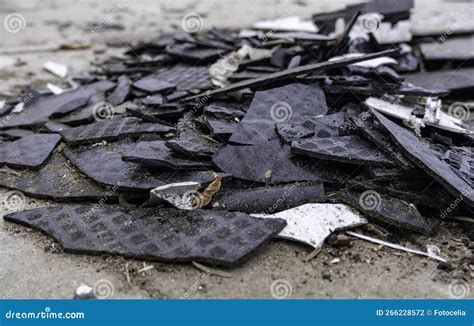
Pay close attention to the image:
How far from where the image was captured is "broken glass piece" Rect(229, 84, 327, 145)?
464cm

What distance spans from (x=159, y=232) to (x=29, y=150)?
2400 millimetres

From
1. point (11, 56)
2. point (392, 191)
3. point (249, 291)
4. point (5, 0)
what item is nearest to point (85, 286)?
point (249, 291)

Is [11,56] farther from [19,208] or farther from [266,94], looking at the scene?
[266,94]

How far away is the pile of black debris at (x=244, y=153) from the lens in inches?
150

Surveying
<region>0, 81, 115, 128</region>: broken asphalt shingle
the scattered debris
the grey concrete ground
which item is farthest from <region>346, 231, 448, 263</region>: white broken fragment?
<region>0, 81, 115, 128</region>: broken asphalt shingle

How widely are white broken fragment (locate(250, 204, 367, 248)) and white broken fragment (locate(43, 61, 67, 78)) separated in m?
5.40

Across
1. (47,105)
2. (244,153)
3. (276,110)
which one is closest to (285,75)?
(276,110)

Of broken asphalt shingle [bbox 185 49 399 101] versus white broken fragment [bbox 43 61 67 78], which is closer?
broken asphalt shingle [bbox 185 49 399 101]

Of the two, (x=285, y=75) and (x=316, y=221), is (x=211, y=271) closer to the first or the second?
(x=316, y=221)

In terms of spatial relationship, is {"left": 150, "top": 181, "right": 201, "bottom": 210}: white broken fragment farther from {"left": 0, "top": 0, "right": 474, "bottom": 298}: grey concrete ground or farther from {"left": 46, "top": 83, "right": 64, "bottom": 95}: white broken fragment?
{"left": 46, "top": 83, "right": 64, "bottom": 95}: white broken fragment

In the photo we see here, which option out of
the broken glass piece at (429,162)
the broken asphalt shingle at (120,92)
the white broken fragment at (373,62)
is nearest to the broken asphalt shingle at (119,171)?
the broken asphalt shingle at (120,92)

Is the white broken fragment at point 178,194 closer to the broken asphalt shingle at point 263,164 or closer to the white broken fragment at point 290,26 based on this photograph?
the broken asphalt shingle at point 263,164

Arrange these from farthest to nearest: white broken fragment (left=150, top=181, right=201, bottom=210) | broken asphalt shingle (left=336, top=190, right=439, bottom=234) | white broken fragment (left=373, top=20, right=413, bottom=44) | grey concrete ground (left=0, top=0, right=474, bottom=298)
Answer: white broken fragment (left=373, top=20, right=413, bottom=44) < white broken fragment (left=150, top=181, right=201, bottom=210) < broken asphalt shingle (left=336, top=190, right=439, bottom=234) < grey concrete ground (left=0, top=0, right=474, bottom=298)

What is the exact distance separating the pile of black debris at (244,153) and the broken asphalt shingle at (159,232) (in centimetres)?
1
